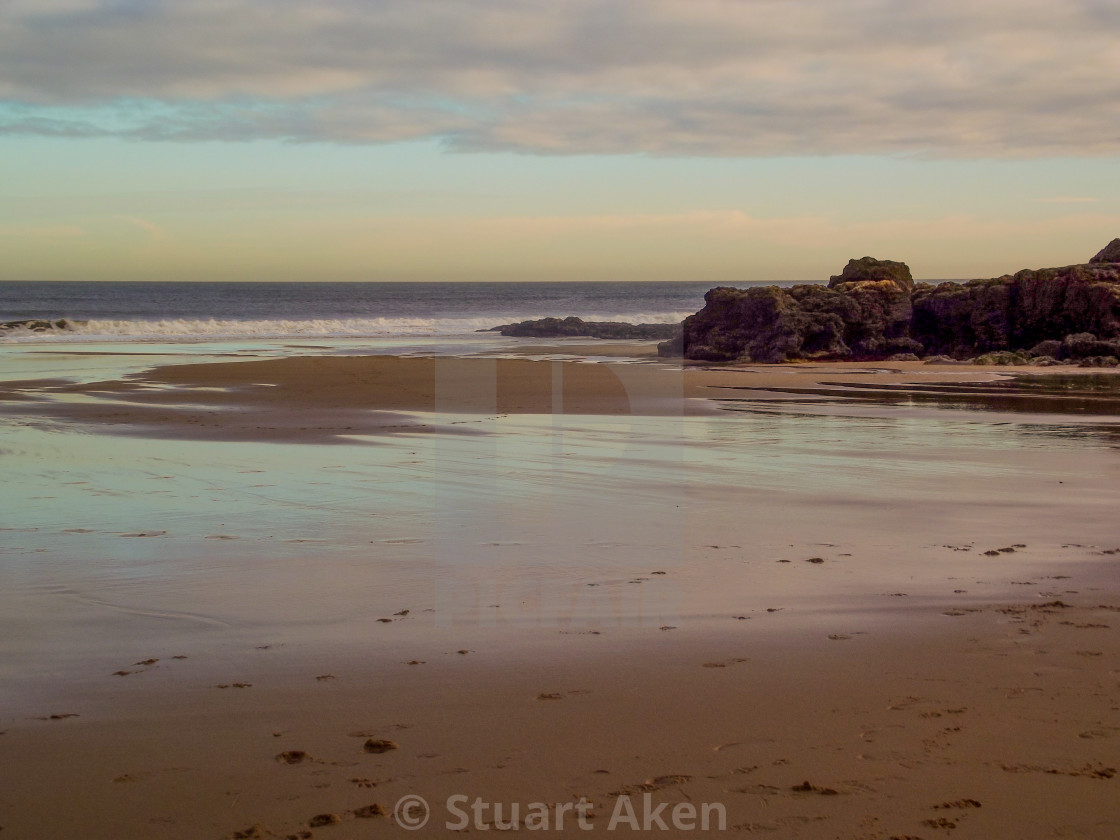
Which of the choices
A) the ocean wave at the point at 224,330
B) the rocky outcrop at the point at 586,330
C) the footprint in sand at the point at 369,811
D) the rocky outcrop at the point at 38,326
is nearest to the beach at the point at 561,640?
the footprint in sand at the point at 369,811

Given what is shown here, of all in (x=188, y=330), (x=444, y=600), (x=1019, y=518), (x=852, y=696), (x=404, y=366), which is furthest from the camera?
(x=188, y=330)

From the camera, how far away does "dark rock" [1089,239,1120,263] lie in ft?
86.1

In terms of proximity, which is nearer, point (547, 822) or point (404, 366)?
point (547, 822)

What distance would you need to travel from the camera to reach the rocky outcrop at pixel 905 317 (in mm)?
23953

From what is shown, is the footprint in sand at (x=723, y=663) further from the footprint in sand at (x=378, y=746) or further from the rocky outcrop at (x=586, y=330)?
the rocky outcrop at (x=586, y=330)

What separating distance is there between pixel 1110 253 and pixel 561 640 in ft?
88.0

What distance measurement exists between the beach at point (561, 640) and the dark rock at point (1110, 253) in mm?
18617

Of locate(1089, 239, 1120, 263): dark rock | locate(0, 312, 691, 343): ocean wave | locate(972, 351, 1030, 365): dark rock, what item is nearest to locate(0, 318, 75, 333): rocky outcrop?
locate(0, 312, 691, 343): ocean wave

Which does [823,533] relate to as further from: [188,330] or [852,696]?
[188,330]

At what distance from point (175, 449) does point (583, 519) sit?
5.40 meters

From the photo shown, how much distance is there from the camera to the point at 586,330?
37.5m

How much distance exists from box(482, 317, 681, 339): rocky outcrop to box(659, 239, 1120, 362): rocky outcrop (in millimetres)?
8055

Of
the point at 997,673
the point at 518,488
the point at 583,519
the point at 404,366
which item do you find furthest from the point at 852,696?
the point at 404,366

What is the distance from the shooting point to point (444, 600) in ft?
17.0
